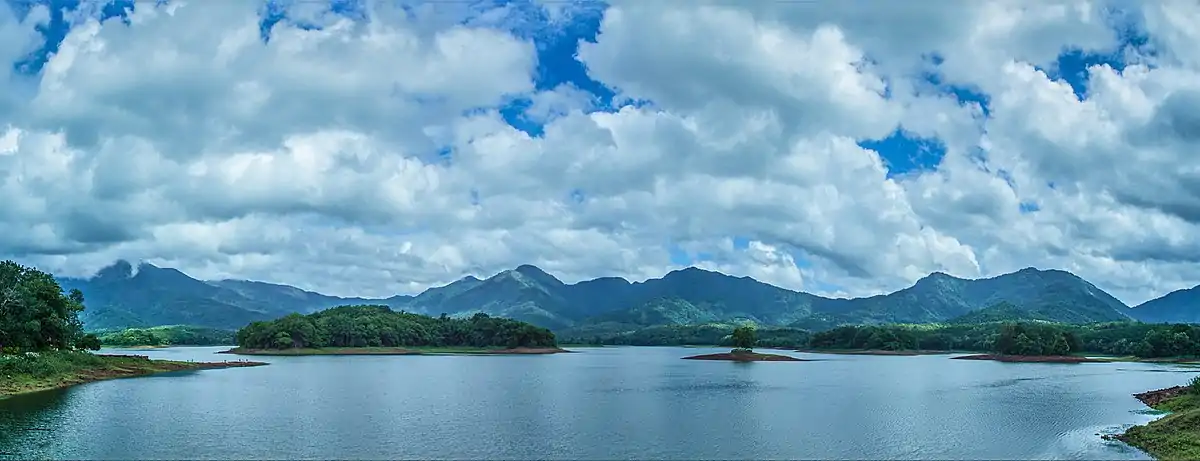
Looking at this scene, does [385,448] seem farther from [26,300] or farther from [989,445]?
[26,300]

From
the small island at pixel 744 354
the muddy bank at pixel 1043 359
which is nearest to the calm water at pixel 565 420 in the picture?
the muddy bank at pixel 1043 359

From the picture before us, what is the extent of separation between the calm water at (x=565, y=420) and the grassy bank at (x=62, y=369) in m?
3.57

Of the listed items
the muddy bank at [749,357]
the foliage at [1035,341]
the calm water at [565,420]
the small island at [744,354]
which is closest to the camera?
the calm water at [565,420]

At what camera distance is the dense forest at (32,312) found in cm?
8656

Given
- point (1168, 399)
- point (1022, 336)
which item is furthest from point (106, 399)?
point (1022, 336)

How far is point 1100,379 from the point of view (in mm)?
101500

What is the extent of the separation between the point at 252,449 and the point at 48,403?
31.8 metres

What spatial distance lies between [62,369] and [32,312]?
10714mm

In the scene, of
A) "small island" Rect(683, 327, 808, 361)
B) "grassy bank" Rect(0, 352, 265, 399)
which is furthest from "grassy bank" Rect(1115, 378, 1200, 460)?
"small island" Rect(683, 327, 808, 361)

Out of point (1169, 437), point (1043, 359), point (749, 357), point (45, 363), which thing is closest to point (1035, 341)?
point (1043, 359)

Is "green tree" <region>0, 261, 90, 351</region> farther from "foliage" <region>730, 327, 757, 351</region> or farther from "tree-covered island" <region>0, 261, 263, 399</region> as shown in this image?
"foliage" <region>730, 327, 757, 351</region>

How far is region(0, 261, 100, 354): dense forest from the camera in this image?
86.6m

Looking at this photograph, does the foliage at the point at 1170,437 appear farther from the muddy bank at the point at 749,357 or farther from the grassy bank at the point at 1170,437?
the muddy bank at the point at 749,357

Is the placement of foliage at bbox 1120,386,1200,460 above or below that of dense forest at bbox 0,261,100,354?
below
